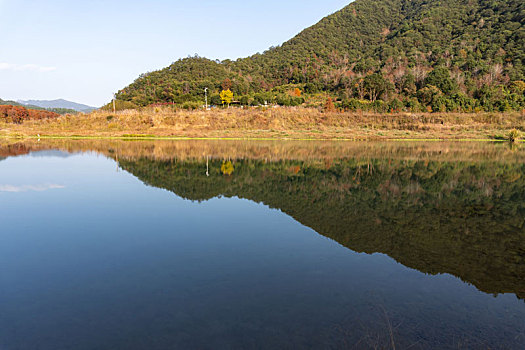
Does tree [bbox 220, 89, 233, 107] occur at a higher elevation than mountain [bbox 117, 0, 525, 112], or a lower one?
lower

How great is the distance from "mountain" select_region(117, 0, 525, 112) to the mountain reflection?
113 feet

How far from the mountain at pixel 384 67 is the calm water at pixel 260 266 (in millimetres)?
42643

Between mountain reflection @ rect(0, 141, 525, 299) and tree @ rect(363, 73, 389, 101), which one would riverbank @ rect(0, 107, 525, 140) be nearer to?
mountain reflection @ rect(0, 141, 525, 299)

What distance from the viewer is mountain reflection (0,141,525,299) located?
19.5ft

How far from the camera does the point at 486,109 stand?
2015 inches

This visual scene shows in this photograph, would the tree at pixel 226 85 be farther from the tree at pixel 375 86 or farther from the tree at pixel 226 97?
the tree at pixel 375 86

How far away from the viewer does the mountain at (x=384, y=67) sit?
5791cm

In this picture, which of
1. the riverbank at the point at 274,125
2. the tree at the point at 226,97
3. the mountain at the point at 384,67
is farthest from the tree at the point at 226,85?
the riverbank at the point at 274,125

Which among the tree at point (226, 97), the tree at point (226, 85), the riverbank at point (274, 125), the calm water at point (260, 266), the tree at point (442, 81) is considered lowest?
the calm water at point (260, 266)

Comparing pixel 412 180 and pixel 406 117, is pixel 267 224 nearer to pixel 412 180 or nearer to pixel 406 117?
pixel 412 180

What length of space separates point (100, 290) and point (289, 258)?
2808 mm

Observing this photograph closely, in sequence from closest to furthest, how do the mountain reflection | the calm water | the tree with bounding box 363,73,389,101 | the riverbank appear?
the calm water, the mountain reflection, the riverbank, the tree with bounding box 363,73,389,101

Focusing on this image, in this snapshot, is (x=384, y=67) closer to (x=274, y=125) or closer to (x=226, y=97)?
(x=226, y=97)

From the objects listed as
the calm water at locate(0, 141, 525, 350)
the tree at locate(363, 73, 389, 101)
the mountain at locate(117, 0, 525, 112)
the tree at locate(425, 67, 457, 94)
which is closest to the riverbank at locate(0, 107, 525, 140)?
the mountain at locate(117, 0, 525, 112)
